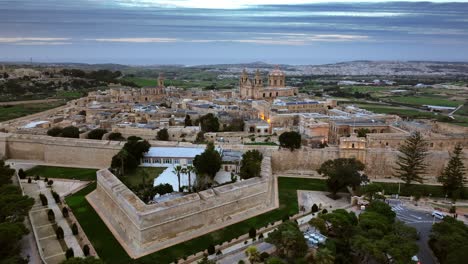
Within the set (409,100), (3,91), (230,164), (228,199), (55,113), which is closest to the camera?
(228,199)

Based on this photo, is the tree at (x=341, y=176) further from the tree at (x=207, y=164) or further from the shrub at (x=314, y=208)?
the tree at (x=207, y=164)

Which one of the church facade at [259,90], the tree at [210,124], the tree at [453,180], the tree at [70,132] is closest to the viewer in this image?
the tree at [453,180]

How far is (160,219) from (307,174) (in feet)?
46.3

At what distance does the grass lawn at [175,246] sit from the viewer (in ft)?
55.5

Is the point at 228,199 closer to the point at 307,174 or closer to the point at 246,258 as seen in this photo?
the point at 246,258

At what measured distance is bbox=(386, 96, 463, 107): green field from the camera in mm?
65438

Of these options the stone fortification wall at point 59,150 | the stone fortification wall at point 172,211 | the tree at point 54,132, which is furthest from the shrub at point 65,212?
the tree at point 54,132

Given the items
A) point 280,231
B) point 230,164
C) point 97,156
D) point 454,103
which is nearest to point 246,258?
point 280,231

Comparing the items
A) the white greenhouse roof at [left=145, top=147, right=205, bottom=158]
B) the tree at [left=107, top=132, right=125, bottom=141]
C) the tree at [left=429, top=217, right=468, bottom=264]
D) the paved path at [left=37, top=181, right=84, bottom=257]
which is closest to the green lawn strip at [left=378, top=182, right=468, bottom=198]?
the tree at [left=429, top=217, right=468, bottom=264]

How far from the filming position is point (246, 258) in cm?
1627

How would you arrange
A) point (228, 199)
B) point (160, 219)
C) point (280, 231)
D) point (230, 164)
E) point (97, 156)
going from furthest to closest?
point (97, 156) → point (230, 164) → point (228, 199) → point (160, 219) → point (280, 231)

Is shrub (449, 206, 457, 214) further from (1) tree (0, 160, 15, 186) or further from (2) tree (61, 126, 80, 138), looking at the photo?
(2) tree (61, 126, 80, 138)

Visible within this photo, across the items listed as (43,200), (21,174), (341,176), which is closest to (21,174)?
(21,174)

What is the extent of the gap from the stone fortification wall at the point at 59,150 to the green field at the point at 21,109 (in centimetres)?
1344
